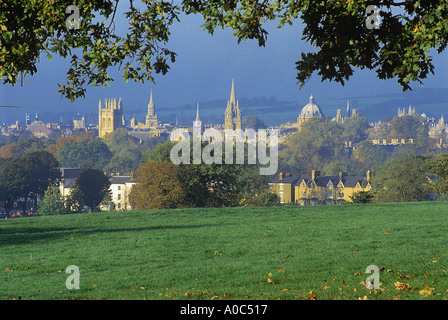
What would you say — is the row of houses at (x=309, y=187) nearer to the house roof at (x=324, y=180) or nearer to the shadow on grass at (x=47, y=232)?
the house roof at (x=324, y=180)

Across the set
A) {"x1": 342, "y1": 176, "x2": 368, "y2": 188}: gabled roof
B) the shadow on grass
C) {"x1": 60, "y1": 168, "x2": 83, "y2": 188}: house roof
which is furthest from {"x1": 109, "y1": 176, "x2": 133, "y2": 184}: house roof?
the shadow on grass

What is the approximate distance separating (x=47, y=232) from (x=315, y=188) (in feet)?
345

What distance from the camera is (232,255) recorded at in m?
18.0

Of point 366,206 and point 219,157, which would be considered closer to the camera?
point 366,206

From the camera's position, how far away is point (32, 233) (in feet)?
81.0

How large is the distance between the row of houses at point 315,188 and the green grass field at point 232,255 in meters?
96.3

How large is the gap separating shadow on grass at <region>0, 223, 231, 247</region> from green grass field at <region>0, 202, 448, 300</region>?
3 cm

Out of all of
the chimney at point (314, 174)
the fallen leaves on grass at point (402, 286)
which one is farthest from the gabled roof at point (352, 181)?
the fallen leaves on grass at point (402, 286)

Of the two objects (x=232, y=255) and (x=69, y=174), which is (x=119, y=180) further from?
(x=232, y=255)
